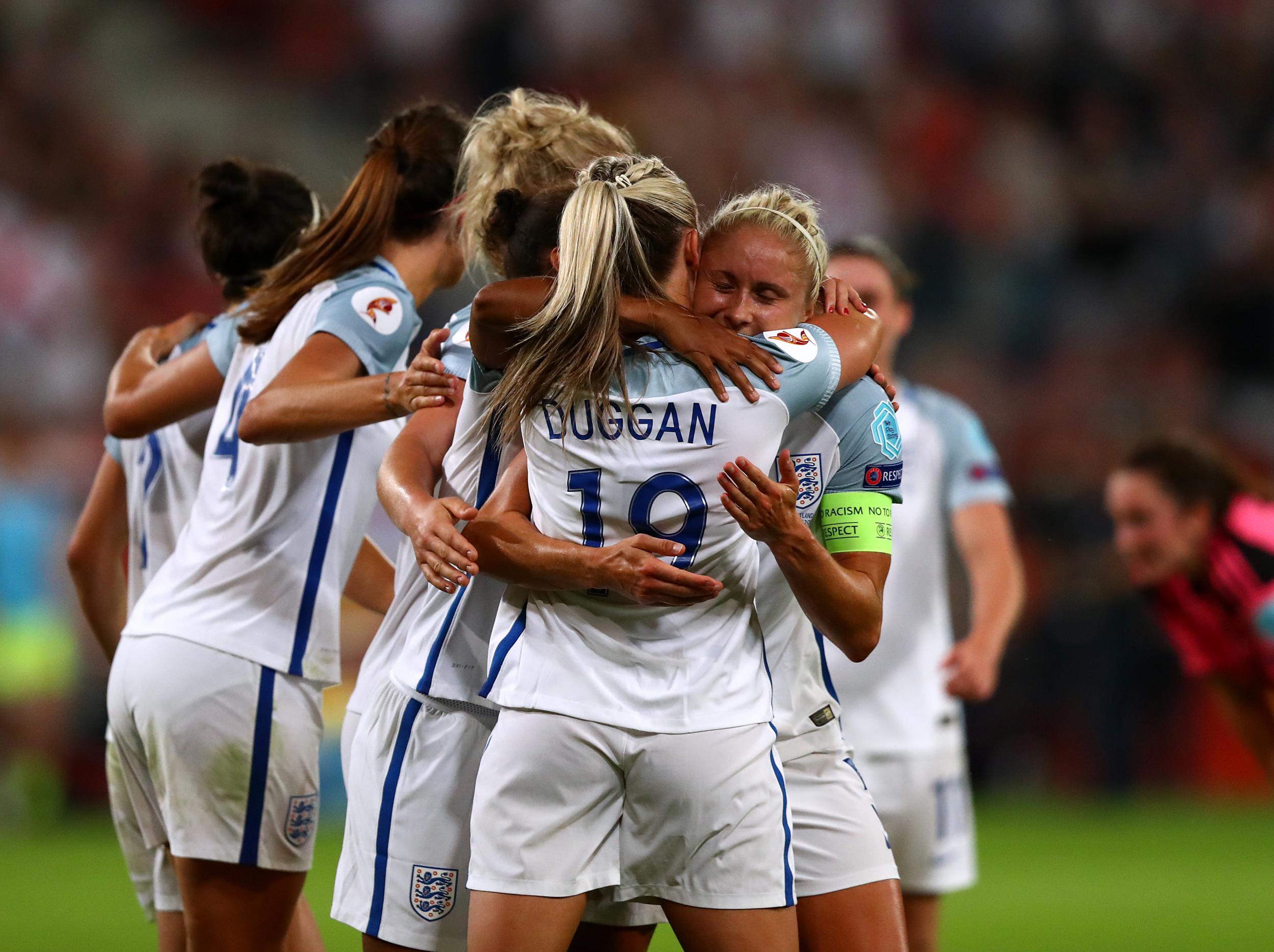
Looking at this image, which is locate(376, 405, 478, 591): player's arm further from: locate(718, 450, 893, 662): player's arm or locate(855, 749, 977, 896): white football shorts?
locate(855, 749, 977, 896): white football shorts

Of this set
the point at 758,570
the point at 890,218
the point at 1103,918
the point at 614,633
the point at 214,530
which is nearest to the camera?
the point at 614,633

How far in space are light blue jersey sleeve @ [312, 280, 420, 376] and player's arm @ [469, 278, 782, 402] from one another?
613mm

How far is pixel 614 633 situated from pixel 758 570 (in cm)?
43

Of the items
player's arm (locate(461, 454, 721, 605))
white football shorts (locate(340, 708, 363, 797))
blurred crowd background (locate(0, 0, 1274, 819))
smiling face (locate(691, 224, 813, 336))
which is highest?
blurred crowd background (locate(0, 0, 1274, 819))

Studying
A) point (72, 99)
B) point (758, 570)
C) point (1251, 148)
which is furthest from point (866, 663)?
point (1251, 148)

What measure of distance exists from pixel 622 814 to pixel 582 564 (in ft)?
1.48

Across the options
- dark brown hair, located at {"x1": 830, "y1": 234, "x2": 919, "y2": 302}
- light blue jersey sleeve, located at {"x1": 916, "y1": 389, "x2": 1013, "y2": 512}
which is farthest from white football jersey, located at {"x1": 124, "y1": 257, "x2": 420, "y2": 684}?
light blue jersey sleeve, located at {"x1": 916, "y1": 389, "x2": 1013, "y2": 512}

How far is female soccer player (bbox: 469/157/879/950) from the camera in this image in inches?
100

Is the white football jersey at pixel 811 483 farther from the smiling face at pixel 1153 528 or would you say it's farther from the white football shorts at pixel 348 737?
the smiling face at pixel 1153 528

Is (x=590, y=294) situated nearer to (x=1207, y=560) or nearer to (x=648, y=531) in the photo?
(x=648, y=531)

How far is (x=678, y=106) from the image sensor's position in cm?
1286

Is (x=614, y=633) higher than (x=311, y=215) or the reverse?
the reverse

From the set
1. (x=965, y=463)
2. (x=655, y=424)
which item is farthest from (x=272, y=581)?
(x=965, y=463)

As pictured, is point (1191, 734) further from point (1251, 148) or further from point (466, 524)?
point (466, 524)
